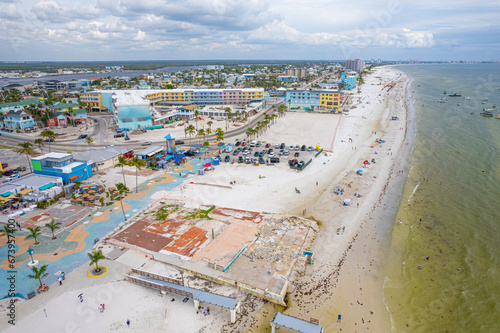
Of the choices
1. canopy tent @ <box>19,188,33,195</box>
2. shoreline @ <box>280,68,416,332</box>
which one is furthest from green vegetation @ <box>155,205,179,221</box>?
shoreline @ <box>280,68,416,332</box>

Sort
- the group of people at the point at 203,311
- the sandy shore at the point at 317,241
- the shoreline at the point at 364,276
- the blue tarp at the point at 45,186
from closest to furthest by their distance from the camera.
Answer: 1. the sandy shore at the point at 317,241
2. the group of people at the point at 203,311
3. the shoreline at the point at 364,276
4. the blue tarp at the point at 45,186

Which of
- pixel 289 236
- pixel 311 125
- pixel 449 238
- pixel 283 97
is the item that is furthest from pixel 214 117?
pixel 449 238

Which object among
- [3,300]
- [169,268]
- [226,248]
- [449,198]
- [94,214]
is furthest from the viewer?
[449,198]

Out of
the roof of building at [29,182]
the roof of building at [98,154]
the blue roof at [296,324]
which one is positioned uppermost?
the roof of building at [98,154]

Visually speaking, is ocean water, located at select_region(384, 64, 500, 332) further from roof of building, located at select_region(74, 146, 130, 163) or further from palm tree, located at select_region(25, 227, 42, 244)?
roof of building, located at select_region(74, 146, 130, 163)

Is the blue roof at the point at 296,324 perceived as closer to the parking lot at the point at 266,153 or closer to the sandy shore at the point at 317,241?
the sandy shore at the point at 317,241

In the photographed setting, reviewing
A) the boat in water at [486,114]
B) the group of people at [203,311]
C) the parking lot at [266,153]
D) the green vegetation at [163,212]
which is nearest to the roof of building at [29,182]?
the green vegetation at [163,212]

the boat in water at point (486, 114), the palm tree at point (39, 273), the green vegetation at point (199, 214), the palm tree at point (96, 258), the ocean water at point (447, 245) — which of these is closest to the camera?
the palm tree at point (39, 273)

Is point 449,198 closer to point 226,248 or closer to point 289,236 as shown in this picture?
point 289,236
